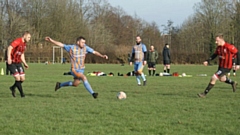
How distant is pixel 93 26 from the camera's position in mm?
74750

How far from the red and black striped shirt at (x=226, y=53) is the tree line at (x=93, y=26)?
47377 mm

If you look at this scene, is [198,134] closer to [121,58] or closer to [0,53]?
[121,58]

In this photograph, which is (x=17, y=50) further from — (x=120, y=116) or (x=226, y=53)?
(x=226, y=53)

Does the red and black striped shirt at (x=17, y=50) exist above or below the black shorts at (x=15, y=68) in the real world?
above

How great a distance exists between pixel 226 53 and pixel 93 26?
63483 millimetres

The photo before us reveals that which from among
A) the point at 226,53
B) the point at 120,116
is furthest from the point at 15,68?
the point at 226,53

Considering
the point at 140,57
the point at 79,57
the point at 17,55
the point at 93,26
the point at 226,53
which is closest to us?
the point at 79,57

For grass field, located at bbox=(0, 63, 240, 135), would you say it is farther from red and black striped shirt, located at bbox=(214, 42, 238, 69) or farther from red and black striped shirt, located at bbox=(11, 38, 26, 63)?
red and black striped shirt, located at bbox=(11, 38, 26, 63)

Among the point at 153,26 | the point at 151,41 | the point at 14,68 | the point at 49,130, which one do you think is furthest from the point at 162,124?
the point at 153,26

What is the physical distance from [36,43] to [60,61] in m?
5.74

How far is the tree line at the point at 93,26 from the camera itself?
61094 mm

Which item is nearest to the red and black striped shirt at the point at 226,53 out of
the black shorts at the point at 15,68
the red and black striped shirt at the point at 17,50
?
the red and black striped shirt at the point at 17,50

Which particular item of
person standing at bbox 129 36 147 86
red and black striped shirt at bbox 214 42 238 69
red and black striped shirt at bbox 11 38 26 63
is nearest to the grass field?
red and black striped shirt at bbox 214 42 238 69

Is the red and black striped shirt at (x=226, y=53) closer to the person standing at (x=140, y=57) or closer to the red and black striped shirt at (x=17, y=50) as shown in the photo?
the person standing at (x=140, y=57)
